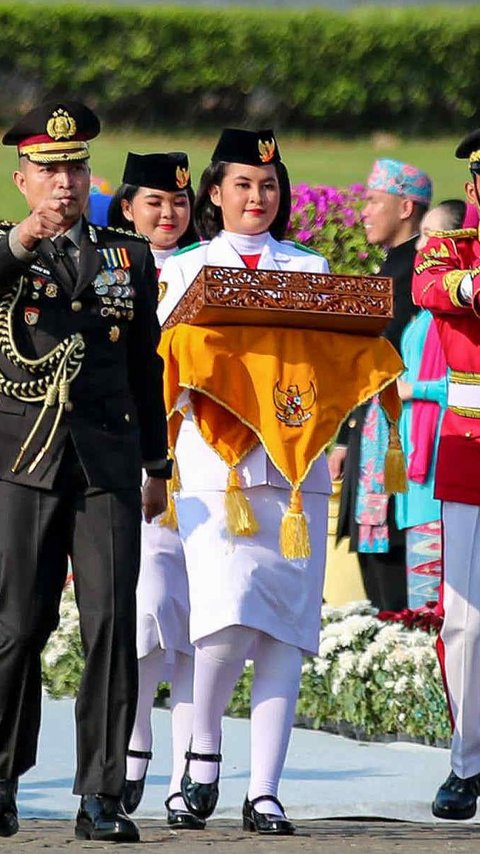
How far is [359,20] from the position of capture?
29531mm

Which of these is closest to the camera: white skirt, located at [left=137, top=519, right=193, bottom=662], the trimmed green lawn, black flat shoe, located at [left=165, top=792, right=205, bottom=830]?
black flat shoe, located at [left=165, top=792, right=205, bottom=830]

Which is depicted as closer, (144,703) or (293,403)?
(293,403)

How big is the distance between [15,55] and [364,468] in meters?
20.1

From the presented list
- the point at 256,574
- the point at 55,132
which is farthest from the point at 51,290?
the point at 256,574

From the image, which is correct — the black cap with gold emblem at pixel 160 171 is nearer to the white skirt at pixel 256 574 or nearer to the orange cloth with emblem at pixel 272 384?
the orange cloth with emblem at pixel 272 384

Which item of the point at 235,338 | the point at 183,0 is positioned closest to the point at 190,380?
the point at 235,338

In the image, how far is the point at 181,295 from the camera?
23.2 feet

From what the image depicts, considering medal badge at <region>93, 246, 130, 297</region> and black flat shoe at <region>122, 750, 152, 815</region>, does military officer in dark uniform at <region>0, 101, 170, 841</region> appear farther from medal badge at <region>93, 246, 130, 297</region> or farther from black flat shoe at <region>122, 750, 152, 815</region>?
black flat shoe at <region>122, 750, 152, 815</region>

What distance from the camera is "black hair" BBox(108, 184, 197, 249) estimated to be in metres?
7.73

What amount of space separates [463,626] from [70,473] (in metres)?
1.53

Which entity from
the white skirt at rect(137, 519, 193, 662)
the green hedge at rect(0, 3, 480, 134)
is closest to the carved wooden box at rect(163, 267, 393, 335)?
the white skirt at rect(137, 519, 193, 662)

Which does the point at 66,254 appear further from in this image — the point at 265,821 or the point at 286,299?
the point at 265,821

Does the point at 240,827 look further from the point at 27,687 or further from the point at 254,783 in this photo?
the point at 27,687

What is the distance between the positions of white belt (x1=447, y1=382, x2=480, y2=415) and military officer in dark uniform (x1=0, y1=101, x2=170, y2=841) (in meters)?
1.23
